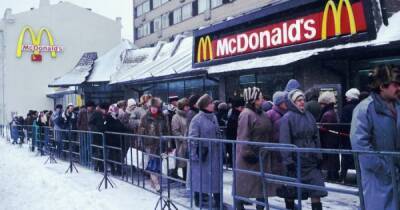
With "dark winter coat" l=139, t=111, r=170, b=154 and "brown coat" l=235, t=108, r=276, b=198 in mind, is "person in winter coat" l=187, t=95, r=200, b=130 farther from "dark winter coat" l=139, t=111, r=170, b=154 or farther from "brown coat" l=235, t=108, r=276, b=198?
"brown coat" l=235, t=108, r=276, b=198

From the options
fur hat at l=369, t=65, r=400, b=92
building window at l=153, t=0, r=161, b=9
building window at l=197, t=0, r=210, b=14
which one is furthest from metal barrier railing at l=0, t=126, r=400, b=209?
building window at l=153, t=0, r=161, b=9

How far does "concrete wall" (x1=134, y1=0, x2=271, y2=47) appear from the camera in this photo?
33500mm

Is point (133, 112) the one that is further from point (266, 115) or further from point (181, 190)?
point (266, 115)

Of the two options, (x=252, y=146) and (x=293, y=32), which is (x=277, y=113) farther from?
(x=293, y=32)

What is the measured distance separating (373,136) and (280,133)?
5.95ft

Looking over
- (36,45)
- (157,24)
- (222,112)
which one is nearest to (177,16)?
(157,24)

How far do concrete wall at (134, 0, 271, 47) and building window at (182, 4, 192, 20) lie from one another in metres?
0.37

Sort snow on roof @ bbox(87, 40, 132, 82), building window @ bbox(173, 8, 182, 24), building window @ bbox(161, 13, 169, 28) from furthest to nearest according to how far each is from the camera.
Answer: building window @ bbox(161, 13, 169, 28) → building window @ bbox(173, 8, 182, 24) → snow on roof @ bbox(87, 40, 132, 82)

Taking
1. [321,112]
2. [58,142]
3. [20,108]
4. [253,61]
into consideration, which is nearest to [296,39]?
[253,61]

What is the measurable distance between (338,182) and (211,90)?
9310 mm

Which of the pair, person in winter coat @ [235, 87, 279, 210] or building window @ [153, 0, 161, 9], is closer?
person in winter coat @ [235, 87, 279, 210]

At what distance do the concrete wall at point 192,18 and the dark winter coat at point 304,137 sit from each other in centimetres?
2554

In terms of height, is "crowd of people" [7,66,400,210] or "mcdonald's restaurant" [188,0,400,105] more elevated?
"mcdonald's restaurant" [188,0,400,105]

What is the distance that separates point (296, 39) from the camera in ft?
40.0
